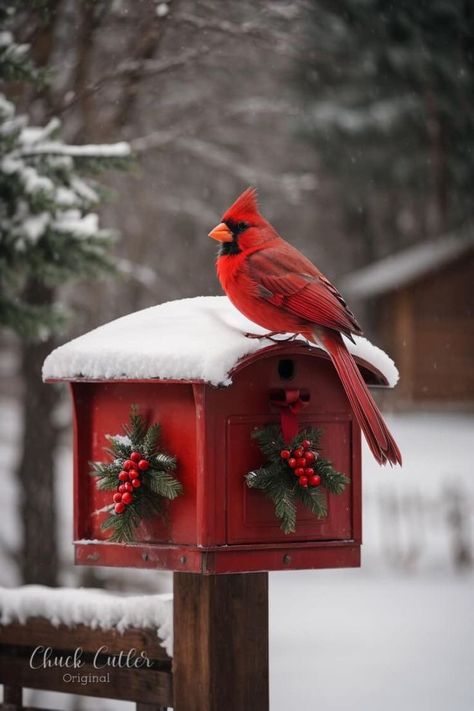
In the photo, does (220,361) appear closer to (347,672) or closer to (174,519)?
(174,519)

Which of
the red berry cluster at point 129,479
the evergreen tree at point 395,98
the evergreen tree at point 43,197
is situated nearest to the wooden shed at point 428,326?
the evergreen tree at point 395,98

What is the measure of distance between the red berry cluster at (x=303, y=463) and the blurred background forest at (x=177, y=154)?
2.18 metres

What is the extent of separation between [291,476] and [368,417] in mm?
341

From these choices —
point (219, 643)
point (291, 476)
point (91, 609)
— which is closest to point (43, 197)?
point (91, 609)

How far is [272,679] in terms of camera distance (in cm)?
997

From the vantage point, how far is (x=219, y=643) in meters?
3.60

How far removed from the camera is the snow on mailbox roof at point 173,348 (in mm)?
3449

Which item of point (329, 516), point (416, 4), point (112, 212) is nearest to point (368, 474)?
point (112, 212)

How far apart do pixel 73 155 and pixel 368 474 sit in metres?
14.7

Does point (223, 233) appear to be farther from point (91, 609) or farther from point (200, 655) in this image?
point (91, 609)

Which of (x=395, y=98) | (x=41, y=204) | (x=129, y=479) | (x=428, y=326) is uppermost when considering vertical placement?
(x=395, y=98)

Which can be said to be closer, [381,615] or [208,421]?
[208,421]

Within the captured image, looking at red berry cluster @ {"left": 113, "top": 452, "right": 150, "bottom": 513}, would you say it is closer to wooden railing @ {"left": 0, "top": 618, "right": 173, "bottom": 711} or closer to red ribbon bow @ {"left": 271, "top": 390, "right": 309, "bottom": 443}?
red ribbon bow @ {"left": 271, "top": 390, "right": 309, "bottom": 443}
